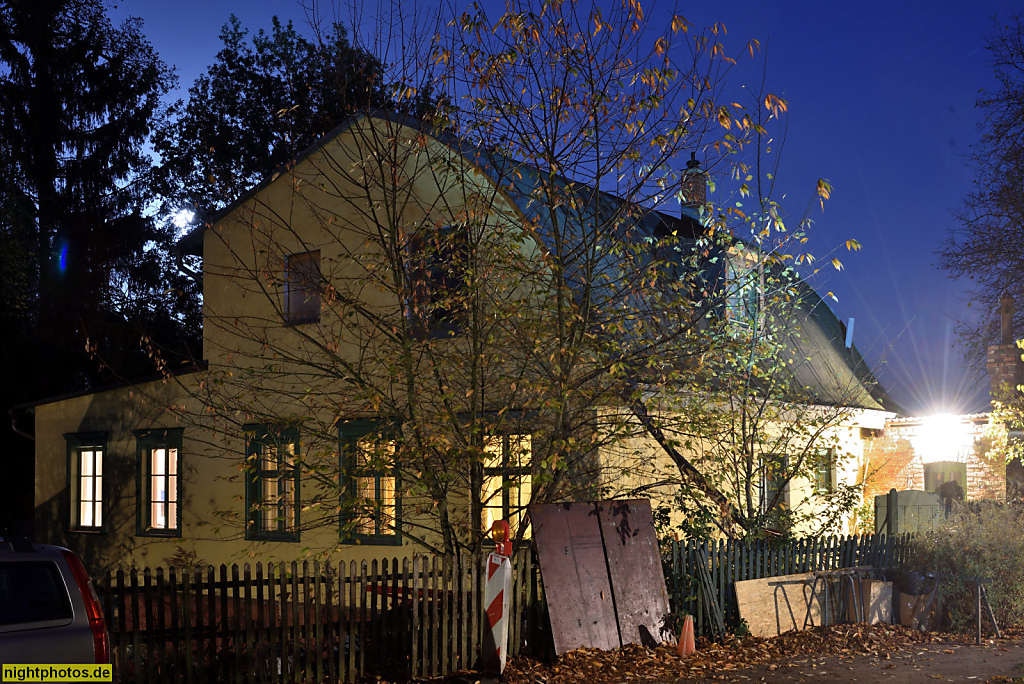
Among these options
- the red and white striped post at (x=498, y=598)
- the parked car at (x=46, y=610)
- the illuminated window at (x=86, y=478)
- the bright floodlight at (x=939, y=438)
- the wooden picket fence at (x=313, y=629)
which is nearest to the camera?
the parked car at (x=46, y=610)

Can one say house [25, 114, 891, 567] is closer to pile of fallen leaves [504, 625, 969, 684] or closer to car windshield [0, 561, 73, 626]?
pile of fallen leaves [504, 625, 969, 684]

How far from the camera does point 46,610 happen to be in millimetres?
6098

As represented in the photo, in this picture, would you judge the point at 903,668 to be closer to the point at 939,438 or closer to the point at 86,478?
the point at 939,438

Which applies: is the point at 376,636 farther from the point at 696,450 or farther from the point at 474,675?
the point at 696,450

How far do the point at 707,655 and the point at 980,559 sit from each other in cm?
440

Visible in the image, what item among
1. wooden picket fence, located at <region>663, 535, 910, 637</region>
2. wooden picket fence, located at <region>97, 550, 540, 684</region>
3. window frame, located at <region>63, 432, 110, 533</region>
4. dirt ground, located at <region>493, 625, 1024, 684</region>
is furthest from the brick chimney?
window frame, located at <region>63, 432, 110, 533</region>

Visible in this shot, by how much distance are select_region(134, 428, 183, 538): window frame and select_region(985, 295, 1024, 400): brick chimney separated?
1590 centimetres

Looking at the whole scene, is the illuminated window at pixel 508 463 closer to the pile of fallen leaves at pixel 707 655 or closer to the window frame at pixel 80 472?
the pile of fallen leaves at pixel 707 655

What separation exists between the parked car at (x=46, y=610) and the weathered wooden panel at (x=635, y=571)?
18.8 ft

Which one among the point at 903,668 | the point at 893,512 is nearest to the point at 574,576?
the point at 903,668

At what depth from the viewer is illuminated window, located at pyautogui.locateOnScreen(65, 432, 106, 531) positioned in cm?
1873

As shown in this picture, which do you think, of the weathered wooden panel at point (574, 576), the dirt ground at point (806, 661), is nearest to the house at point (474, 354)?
the weathered wooden panel at point (574, 576)

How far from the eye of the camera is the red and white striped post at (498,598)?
898cm

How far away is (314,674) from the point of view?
29.6 feet
